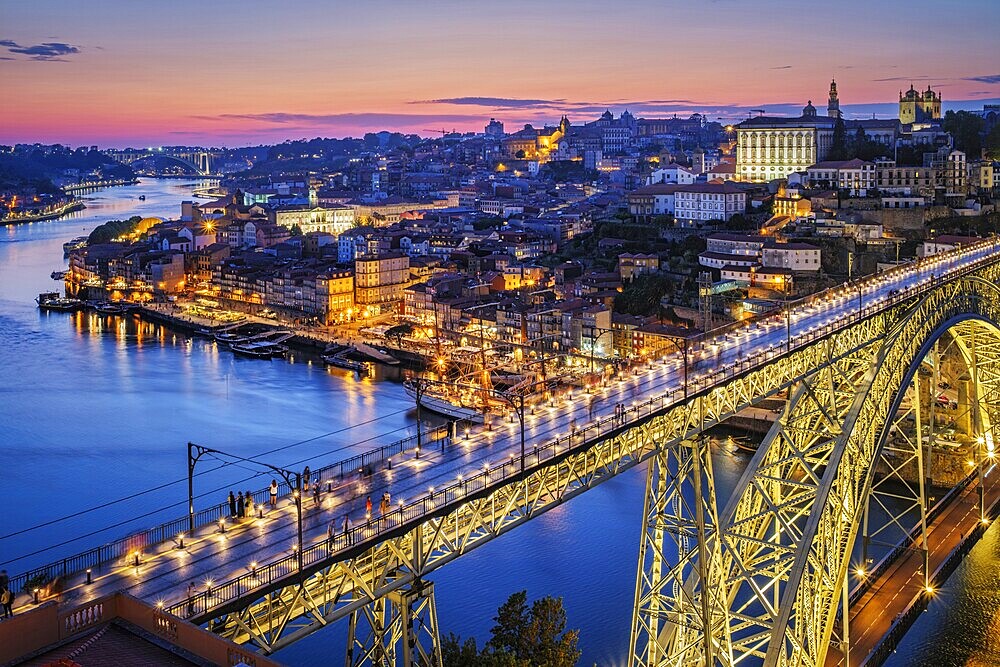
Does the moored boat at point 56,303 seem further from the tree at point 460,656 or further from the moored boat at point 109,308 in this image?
the tree at point 460,656

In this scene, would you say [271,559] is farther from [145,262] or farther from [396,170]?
[396,170]

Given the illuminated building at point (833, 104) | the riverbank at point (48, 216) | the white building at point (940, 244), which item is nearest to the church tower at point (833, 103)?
the illuminated building at point (833, 104)

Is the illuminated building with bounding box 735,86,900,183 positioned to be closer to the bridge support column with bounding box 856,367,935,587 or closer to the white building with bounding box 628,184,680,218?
the white building with bounding box 628,184,680,218

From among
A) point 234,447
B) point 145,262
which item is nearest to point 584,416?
point 234,447

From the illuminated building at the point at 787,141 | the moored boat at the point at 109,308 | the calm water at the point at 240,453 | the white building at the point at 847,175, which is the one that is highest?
the illuminated building at the point at 787,141

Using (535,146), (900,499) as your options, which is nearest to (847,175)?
(900,499)

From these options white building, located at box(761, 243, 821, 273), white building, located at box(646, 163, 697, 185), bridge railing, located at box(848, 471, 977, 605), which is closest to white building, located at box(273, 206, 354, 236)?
white building, located at box(646, 163, 697, 185)

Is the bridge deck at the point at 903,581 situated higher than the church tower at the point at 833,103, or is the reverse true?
the church tower at the point at 833,103

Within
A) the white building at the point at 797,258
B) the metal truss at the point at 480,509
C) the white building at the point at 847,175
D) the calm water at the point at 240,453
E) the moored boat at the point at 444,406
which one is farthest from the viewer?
the white building at the point at 847,175
